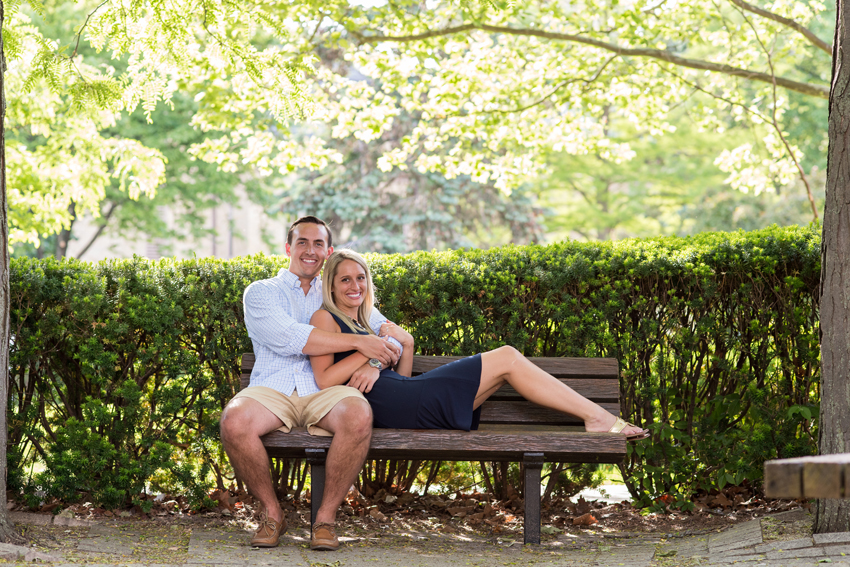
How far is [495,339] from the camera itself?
→ 497cm

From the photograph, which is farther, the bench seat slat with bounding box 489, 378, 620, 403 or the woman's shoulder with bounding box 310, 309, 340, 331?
the bench seat slat with bounding box 489, 378, 620, 403

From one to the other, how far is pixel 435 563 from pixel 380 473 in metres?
1.39

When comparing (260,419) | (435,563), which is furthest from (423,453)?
(260,419)

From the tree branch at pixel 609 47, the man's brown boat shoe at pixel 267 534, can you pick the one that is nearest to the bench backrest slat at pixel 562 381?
the man's brown boat shoe at pixel 267 534

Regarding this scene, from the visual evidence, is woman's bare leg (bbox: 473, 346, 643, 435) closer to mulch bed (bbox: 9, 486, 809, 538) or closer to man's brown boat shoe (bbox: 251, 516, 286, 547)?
mulch bed (bbox: 9, 486, 809, 538)

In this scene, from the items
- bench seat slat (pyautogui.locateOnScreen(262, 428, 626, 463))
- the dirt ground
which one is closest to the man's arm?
bench seat slat (pyautogui.locateOnScreen(262, 428, 626, 463))

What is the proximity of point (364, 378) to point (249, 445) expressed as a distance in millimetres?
702

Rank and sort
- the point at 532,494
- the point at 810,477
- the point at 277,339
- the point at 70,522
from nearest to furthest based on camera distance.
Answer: the point at 810,477 < the point at 532,494 < the point at 277,339 < the point at 70,522

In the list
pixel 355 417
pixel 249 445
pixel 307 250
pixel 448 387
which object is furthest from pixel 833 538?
pixel 307 250

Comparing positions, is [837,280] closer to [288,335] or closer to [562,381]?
[562,381]

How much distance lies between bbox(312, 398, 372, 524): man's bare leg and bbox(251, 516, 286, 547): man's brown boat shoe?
0.23 metres

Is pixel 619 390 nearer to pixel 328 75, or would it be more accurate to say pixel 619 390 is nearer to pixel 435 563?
pixel 435 563

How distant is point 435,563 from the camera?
13.0ft

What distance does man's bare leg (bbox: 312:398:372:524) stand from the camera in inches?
159
